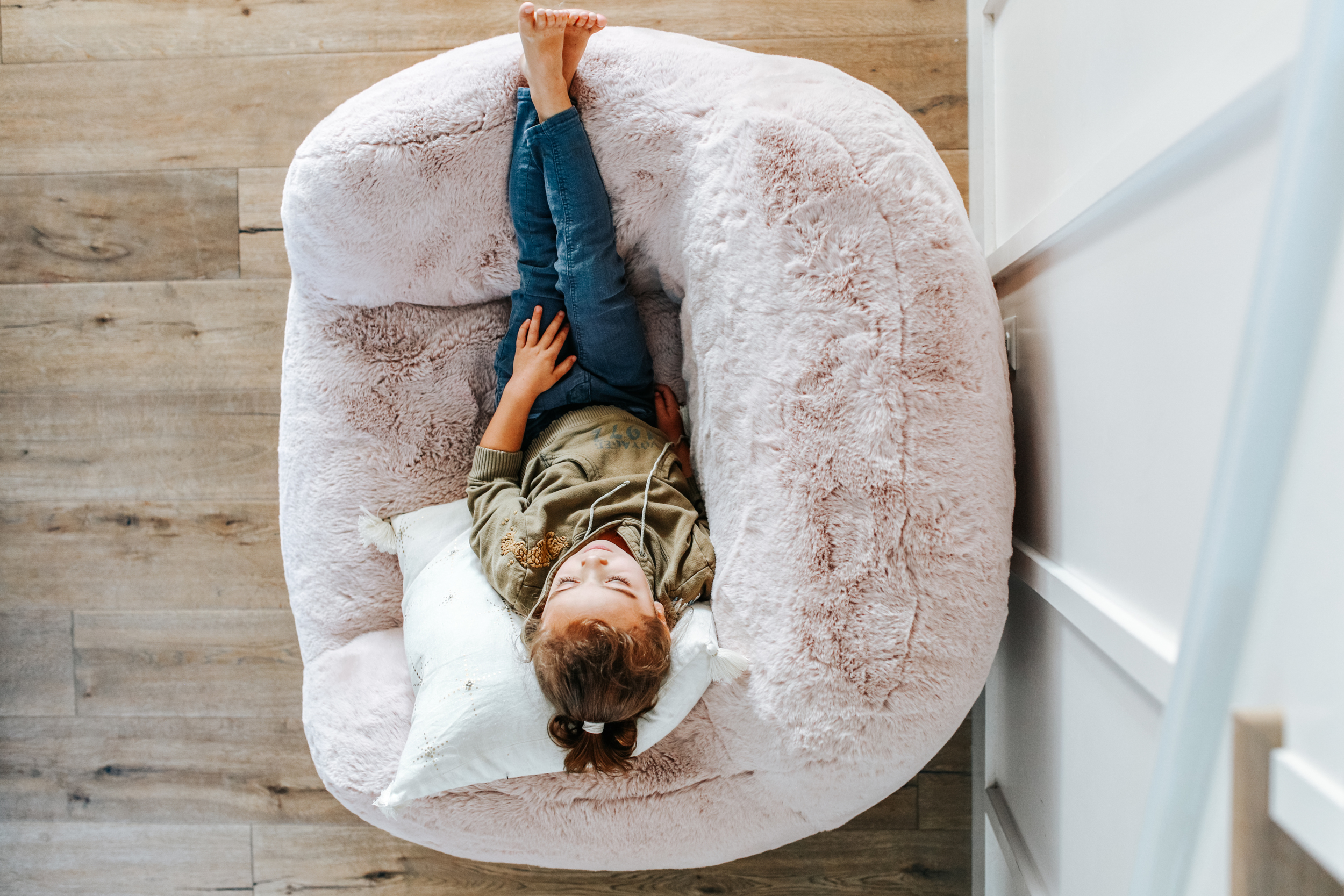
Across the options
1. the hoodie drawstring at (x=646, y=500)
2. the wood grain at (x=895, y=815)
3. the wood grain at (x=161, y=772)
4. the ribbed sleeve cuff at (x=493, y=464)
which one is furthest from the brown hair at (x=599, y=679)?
the wood grain at (x=161, y=772)

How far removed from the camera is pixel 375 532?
3.54 feet

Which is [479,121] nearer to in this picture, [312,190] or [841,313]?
[312,190]

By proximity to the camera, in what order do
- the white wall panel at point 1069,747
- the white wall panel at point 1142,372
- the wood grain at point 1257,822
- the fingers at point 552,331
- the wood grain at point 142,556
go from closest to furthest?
1. the wood grain at point 1257,822
2. the white wall panel at point 1142,372
3. the white wall panel at point 1069,747
4. the fingers at point 552,331
5. the wood grain at point 142,556

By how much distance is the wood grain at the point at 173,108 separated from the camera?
131 centimetres

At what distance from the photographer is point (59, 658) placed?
1375 mm

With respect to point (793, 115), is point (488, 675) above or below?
below

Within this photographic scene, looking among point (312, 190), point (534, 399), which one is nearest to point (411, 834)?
point (534, 399)

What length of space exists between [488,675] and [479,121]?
675 millimetres

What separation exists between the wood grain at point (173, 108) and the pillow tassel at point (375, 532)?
0.67 meters

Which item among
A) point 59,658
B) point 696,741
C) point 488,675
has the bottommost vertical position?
point 59,658

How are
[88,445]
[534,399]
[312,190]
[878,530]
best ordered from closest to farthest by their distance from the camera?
[878,530] < [312,190] < [534,399] < [88,445]

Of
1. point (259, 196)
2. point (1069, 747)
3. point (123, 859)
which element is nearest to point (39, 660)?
point (123, 859)

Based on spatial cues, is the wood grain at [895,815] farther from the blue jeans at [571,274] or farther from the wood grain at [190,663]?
the wood grain at [190,663]

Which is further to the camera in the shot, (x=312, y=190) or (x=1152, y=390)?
(x=312, y=190)
